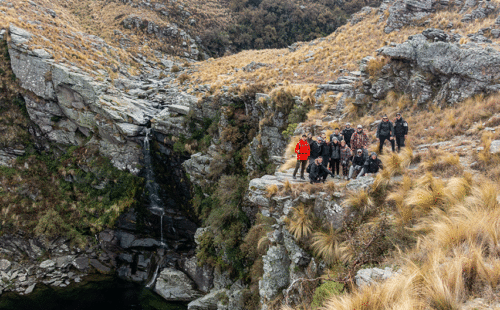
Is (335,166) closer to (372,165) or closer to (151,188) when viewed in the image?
(372,165)

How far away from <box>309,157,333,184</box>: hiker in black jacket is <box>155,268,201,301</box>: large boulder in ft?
43.5

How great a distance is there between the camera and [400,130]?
8.23 metres

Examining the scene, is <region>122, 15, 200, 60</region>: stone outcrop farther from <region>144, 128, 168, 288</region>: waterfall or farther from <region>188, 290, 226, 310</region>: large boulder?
<region>188, 290, 226, 310</region>: large boulder

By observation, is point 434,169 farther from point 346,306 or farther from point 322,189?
point 346,306

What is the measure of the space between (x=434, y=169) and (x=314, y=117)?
6.64 m

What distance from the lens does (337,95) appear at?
42.2 ft

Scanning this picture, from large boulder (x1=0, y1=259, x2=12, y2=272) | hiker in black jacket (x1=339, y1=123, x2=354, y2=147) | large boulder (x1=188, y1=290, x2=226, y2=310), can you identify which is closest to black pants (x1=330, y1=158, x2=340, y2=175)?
hiker in black jacket (x1=339, y1=123, x2=354, y2=147)

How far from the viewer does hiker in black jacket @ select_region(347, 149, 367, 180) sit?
305 inches

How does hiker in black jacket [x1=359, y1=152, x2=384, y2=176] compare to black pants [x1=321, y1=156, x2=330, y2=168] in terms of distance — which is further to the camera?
black pants [x1=321, y1=156, x2=330, y2=168]

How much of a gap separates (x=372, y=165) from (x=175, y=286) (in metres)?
15.5

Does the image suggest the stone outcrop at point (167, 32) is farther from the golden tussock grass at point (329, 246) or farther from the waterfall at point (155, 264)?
the golden tussock grass at point (329, 246)

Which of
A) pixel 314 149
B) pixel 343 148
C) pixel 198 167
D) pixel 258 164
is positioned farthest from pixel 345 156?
pixel 198 167

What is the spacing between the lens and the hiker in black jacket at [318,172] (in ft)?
24.9

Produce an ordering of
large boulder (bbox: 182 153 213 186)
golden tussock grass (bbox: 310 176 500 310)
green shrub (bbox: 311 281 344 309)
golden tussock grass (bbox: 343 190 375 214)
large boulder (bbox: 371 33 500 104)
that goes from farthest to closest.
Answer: large boulder (bbox: 182 153 213 186) < large boulder (bbox: 371 33 500 104) < golden tussock grass (bbox: 343 190 375 214) < green shrub (bbox: 311 281 344 309) < golden tussock grass (bbox: 310 176 500 310)
